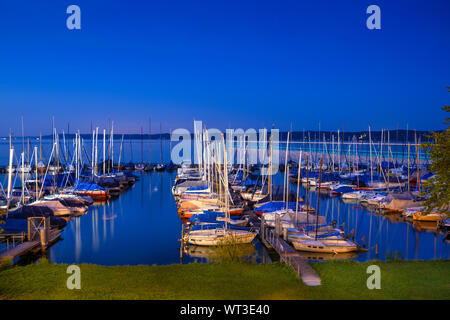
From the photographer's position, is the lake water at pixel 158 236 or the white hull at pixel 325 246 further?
the lake water at pixel 158 236

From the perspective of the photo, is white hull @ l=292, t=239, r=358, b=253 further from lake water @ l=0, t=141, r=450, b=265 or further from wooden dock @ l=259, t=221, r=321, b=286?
wooden dock @ l=259, t=221, r=321, b=286

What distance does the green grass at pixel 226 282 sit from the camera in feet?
37.1

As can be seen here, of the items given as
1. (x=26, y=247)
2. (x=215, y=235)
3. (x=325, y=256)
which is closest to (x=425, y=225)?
(x=325, y=256)

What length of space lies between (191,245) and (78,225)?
12.3 m

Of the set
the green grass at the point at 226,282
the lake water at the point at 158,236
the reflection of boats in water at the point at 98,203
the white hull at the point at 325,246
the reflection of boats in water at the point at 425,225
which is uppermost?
the green grass at the point at 226,282

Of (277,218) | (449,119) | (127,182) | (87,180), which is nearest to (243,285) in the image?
(449,119)

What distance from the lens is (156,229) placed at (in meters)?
30.3

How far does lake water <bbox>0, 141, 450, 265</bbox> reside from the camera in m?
22.4

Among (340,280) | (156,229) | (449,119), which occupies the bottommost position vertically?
(156,229)

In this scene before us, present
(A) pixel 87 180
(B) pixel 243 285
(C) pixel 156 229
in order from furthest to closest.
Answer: (A) pixel 87 180 < (C) pixel 156 229 < (B) pixel 243 285

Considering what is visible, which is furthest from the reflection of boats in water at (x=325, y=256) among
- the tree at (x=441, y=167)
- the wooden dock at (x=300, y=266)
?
the tree at (x=441, y=167)

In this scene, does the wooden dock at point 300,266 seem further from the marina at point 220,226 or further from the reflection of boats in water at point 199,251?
the reflection of boats in water at point 199,251

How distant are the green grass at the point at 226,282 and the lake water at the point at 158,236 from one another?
2.54 m
